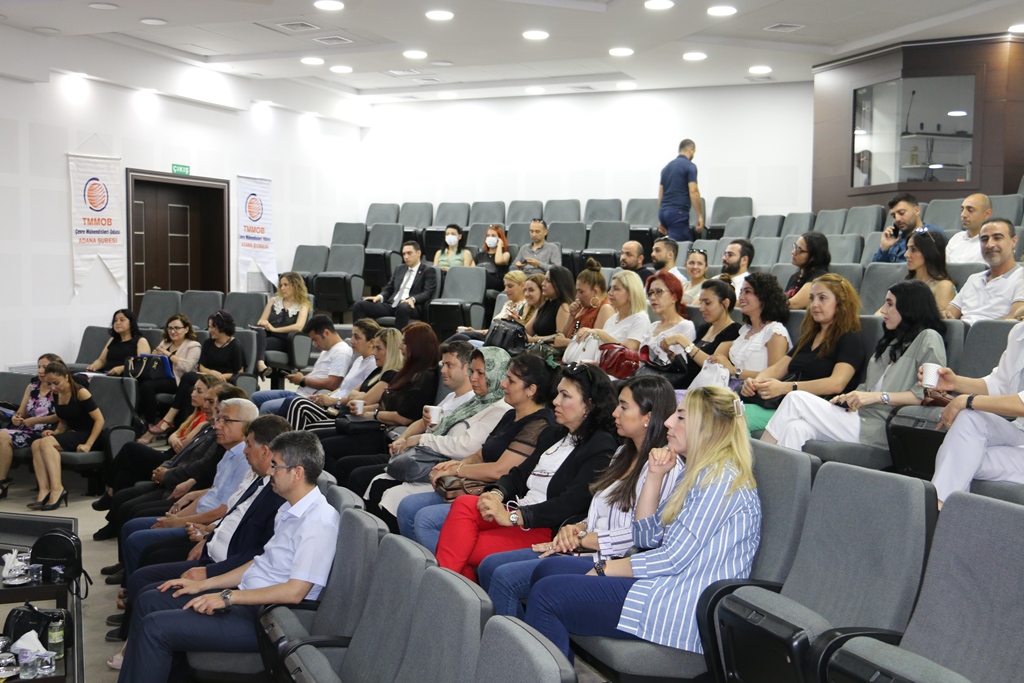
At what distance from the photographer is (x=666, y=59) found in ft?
34.8

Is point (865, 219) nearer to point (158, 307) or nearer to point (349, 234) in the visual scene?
point (349, 234)

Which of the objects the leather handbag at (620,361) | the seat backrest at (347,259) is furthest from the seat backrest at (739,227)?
the leather handbag at (620,361)

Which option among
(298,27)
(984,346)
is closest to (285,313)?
(298,27)

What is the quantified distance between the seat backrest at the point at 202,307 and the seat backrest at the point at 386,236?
2.93 m

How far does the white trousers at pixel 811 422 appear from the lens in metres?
3.96

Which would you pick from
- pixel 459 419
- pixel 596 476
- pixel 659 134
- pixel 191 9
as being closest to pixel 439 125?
pixel 659 134

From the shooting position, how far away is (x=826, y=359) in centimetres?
439

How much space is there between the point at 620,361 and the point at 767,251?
4843 millimetres

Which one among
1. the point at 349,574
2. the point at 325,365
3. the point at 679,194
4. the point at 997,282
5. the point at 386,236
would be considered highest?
the point at 679,194

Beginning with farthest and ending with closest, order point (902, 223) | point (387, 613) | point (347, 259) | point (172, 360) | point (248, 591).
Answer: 1. point (347, 259)
2. point (172, 360)
3. point (902, 223)
4. point (248, 591)
5. point (387, 613)

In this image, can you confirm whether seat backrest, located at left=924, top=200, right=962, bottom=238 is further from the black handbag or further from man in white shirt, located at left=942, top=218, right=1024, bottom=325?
the black handbag

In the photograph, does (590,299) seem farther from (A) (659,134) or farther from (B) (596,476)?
(A) (659,134)

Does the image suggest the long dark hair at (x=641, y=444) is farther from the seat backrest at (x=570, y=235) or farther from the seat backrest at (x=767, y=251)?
the seat backrest at (x=570, y=235)

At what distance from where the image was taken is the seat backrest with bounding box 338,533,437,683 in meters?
2.26
